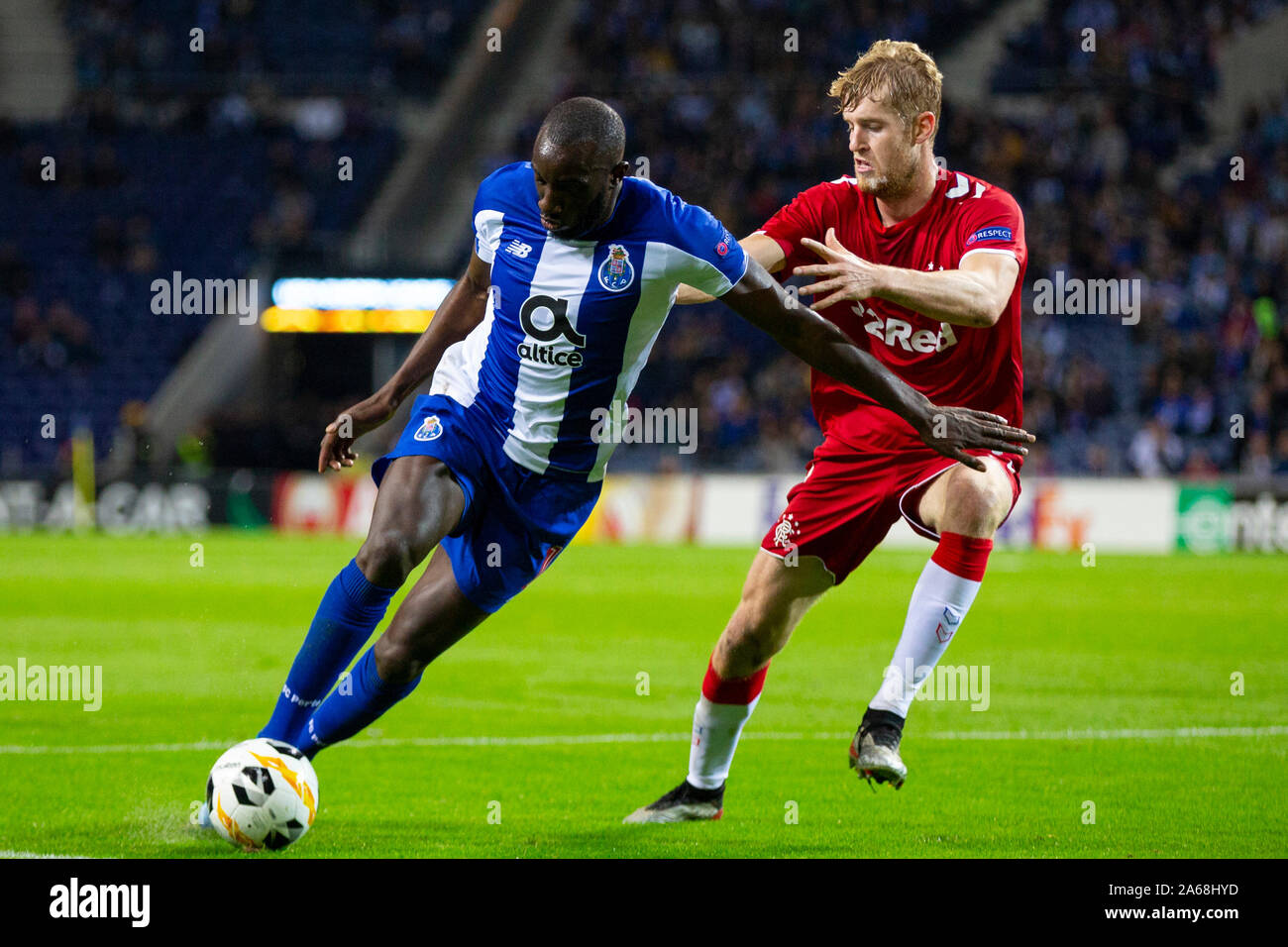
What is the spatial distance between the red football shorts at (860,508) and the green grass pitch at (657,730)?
98cm

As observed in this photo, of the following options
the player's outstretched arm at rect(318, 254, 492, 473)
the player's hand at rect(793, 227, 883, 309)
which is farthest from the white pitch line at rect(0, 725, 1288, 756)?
the player's hand at rect(793, 227, 883, 309)

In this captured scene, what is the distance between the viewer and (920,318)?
5.98 m

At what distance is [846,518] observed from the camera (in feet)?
19.4

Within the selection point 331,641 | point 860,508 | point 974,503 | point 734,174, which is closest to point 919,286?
point 974,503

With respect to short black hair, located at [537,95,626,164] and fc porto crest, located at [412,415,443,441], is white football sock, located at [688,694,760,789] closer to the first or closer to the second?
fc porto crest, located at [412,415,443,441]

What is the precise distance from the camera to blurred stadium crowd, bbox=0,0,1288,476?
78.4ft

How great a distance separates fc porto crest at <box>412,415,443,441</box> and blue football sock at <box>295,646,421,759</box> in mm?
733

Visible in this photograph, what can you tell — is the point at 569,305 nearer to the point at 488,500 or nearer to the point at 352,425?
the point at 488,500

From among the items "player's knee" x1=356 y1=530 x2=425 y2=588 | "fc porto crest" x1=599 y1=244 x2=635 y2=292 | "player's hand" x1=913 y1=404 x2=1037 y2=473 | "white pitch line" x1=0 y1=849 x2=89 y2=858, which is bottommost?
"white pitch line" x1=0 y1=849 x2=89 y2=858

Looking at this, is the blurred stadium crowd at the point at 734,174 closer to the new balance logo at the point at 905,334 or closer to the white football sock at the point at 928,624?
the new balance logo at the point at 905,334

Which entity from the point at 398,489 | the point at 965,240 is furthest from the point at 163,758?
the point at 965,240

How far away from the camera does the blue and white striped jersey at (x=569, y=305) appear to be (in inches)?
206

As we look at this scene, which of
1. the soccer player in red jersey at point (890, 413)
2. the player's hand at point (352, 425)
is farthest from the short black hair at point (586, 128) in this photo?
the player's hand at point (352, 425)

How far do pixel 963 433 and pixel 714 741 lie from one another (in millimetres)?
1612
